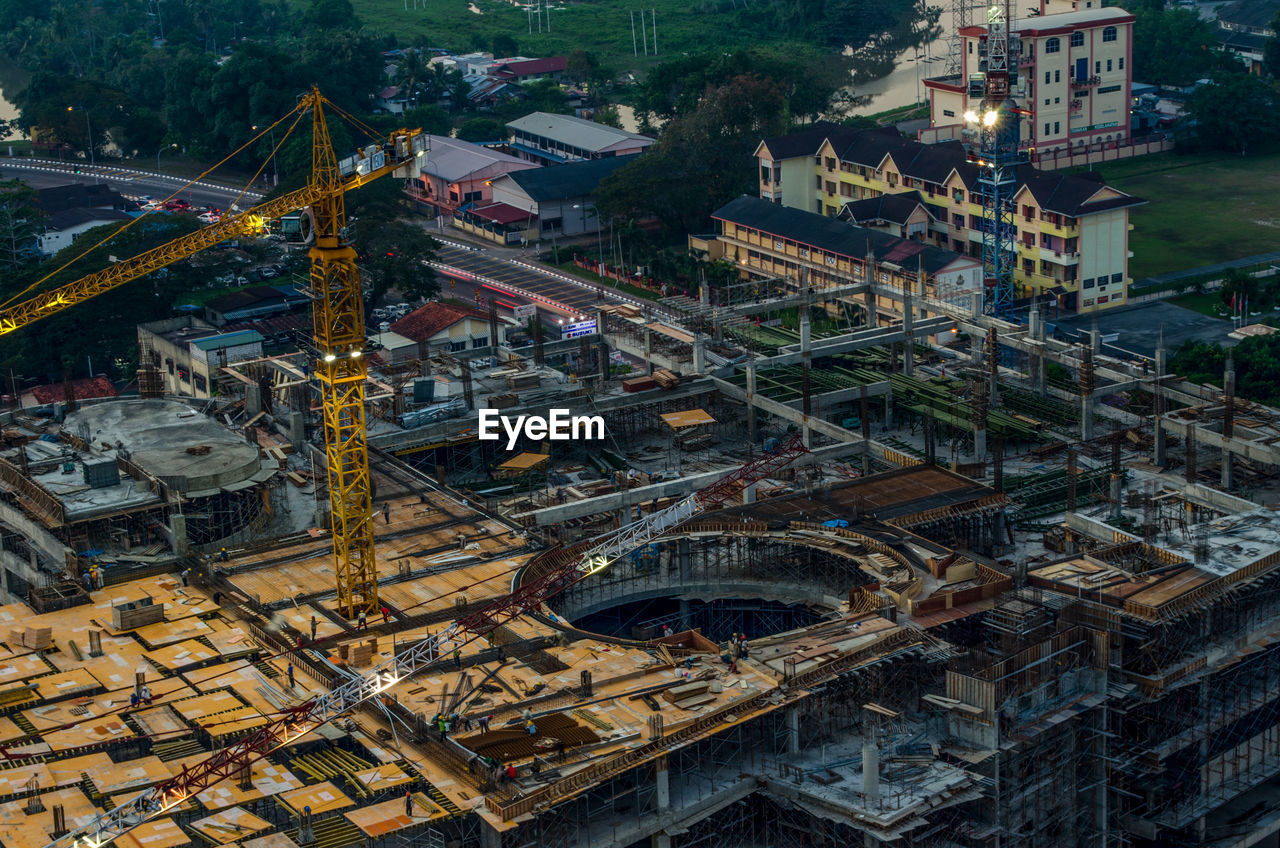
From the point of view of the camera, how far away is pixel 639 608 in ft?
351

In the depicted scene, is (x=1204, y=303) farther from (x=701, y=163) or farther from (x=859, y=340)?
(x=701, y=163)

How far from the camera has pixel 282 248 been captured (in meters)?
189

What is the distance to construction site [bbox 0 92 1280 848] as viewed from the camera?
8338cm

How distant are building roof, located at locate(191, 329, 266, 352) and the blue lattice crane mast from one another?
56348mm

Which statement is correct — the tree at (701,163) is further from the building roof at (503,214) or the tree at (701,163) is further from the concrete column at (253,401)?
the concrete column at (253,401)

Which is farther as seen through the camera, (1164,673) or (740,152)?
(740,152)

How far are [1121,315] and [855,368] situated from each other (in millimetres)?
32725

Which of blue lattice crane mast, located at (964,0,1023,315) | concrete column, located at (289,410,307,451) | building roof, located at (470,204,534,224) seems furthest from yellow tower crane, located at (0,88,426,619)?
building roof, located at (470,204,534,224)

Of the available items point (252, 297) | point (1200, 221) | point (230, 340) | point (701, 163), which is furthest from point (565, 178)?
point (1200, 221)

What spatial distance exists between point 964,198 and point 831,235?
15.8 m

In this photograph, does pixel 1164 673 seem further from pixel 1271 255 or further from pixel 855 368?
pixel 1271 255

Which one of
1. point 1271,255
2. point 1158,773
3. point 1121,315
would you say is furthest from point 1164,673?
point 1271,255

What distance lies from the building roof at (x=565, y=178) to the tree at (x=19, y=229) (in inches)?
1754

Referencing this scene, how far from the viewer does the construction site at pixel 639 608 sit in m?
83.4
